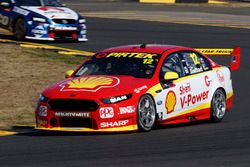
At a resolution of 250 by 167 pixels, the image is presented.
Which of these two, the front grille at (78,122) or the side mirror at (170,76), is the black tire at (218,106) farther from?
the front grille at (78,122)

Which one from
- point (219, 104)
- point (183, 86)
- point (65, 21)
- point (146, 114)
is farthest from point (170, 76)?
point (65, 21)

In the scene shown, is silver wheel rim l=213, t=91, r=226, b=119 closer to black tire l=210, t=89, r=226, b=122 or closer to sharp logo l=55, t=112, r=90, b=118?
black tire l=210, t=89, r=226, b=122

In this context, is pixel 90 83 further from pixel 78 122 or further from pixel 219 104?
pixel 219 104

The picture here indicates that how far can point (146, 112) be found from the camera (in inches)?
523

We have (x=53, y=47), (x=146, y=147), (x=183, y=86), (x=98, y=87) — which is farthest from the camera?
(x=53, y=47)

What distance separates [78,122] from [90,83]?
0.62 metres

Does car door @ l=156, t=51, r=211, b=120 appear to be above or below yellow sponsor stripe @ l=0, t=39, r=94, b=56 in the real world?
above

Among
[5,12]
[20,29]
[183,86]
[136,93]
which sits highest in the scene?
[136,93]

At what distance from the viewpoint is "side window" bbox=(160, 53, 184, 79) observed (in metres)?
14.2

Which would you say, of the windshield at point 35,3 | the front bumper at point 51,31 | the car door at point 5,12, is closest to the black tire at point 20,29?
the front bumper at point 51,31

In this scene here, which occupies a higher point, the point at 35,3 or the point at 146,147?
the point at 146,147

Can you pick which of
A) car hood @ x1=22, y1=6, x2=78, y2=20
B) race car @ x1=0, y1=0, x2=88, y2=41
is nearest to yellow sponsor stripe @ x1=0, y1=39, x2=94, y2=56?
race car @ x1=0, y1=0, x2=88, y2=41

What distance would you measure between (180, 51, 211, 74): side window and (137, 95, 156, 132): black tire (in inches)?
50.8

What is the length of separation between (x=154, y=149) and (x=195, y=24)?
73.5 ft
